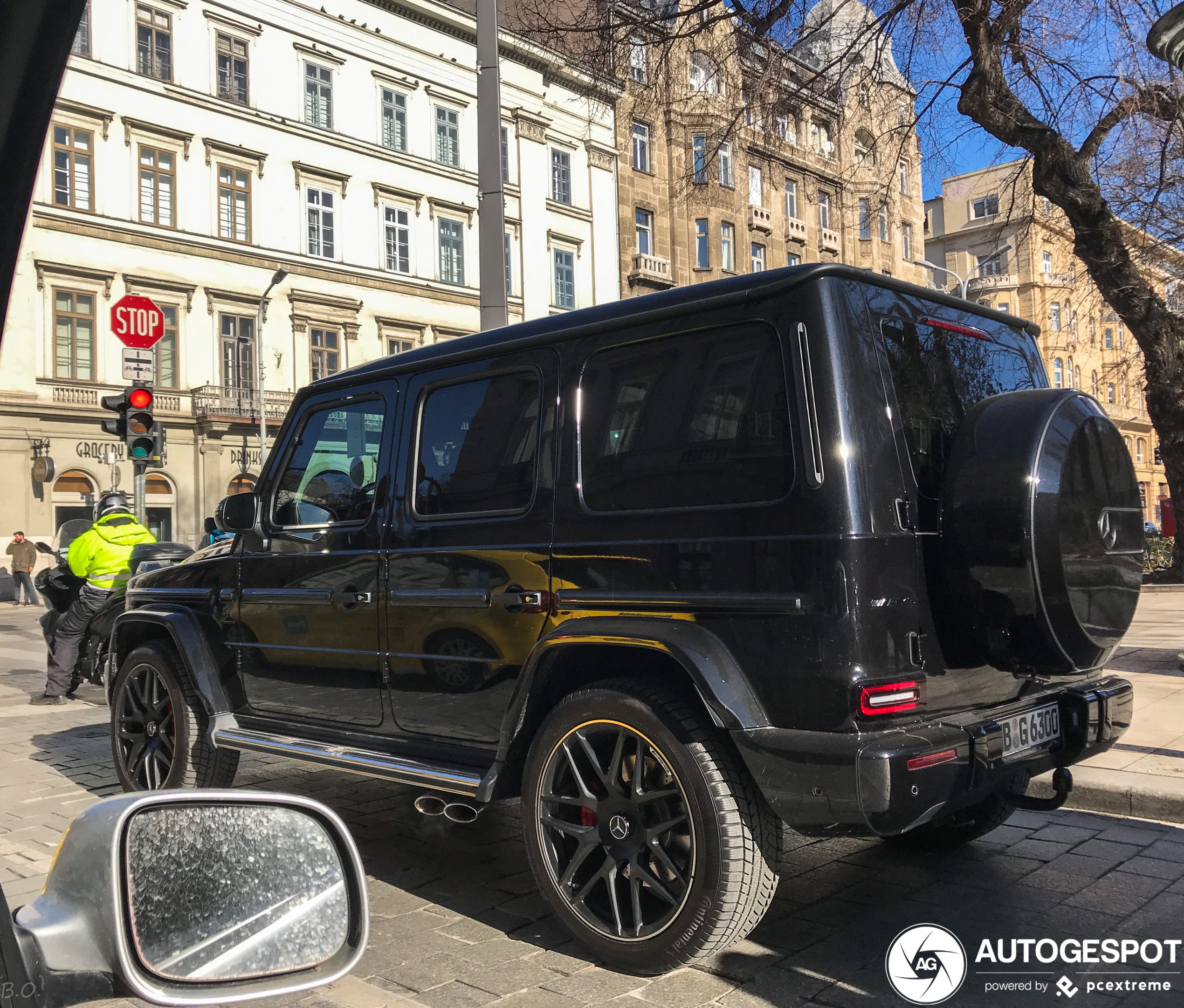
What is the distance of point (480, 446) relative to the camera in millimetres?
4234

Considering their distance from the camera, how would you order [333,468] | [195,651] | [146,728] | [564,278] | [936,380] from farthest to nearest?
[564,278] < [146,728] < [195,651] < [333,468] < [936,380]

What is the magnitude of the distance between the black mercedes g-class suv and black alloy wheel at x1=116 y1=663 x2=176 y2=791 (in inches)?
59.2

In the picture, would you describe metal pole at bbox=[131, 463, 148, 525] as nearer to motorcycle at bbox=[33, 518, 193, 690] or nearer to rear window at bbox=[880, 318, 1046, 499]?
motorcycle at bbox=[33, 518, 193, 690]

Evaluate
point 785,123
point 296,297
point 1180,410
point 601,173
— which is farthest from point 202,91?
point 1180,410

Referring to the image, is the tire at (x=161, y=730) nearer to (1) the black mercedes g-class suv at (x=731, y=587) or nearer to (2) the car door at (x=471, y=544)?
(1) the black mercedes g-class suv at (x=731, y=587)

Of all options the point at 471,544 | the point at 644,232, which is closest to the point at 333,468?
the point at 471,544

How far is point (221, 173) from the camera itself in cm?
3152

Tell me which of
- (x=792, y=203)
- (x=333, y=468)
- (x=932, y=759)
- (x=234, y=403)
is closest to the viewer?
(x=932, y=759)

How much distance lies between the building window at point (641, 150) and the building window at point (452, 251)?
306 inches

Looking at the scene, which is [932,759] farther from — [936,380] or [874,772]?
[936,380]

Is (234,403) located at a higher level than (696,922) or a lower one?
higher

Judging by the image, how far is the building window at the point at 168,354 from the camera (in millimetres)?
30500

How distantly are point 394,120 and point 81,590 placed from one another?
30142mm

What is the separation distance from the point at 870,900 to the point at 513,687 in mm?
1558
